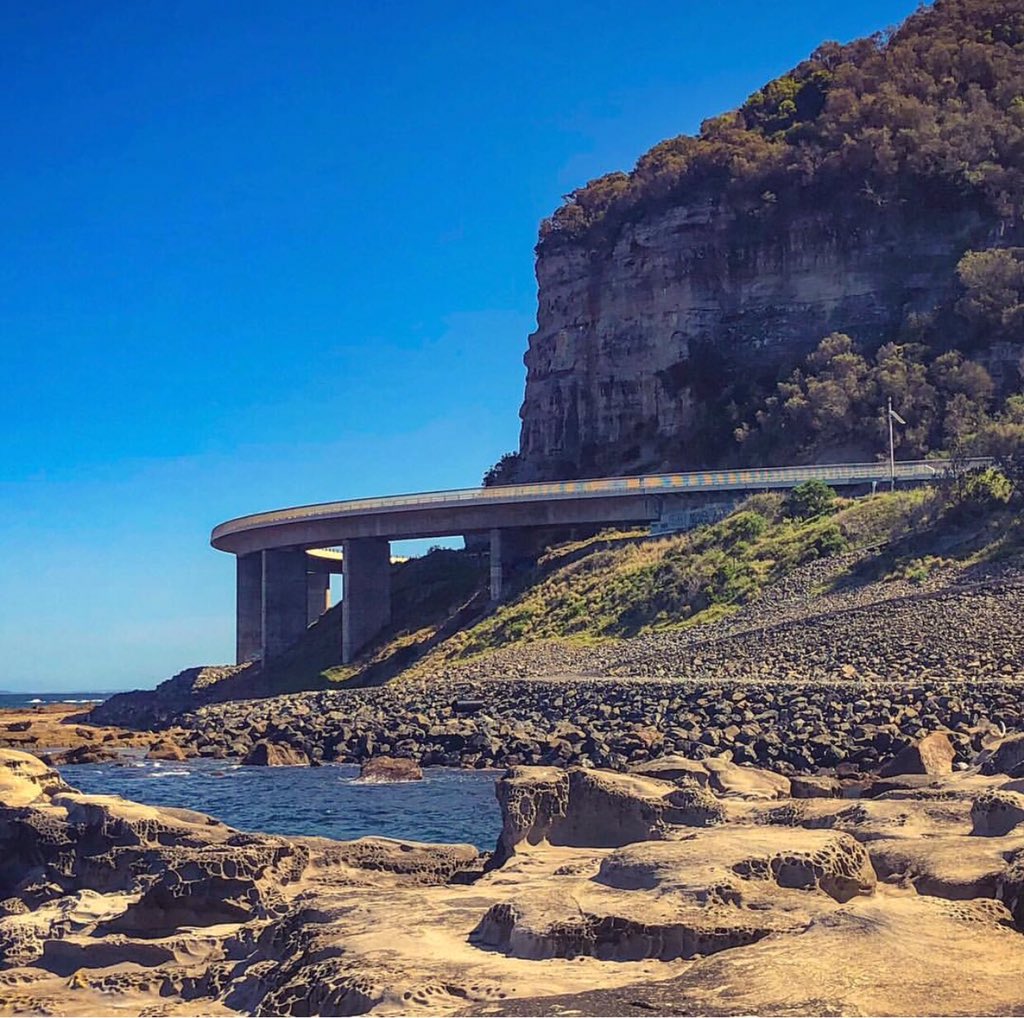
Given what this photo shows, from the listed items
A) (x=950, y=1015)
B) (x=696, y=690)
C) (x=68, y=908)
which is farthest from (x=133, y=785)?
(x=950, y=1015)

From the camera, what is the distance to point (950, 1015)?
6918 millimetres

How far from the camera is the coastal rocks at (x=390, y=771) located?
32875 mm

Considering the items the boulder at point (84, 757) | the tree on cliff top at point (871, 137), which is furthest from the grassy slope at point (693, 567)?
the tree on cliff top at point (871, 137)

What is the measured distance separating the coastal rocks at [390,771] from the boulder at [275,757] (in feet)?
18.0

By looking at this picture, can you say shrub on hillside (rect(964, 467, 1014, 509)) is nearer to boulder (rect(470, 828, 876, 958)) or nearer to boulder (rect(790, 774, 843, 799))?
boulder (rect(790, 774, 843, 799))

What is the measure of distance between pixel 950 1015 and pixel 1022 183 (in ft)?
268

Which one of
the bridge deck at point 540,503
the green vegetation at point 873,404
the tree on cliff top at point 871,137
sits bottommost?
the bridge deck at point 540,503

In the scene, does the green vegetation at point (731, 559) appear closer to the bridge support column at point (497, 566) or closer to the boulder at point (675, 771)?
the bridge support column at point (497, 566)

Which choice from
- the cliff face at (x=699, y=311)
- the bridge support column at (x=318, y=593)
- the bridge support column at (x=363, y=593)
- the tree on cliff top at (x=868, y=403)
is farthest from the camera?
the bridge support column at (x=318, y=593)

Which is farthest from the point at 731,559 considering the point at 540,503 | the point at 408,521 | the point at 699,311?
the point at 699,311

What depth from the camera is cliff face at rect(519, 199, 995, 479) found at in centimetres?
8281

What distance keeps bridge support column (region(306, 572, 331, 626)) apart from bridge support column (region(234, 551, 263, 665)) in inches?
220

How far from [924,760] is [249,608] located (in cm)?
6657

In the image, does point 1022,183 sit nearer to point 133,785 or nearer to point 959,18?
point 959,18
